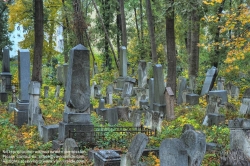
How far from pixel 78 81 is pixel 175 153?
16.1 ft

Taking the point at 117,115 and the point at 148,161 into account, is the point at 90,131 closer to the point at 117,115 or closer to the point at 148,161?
the point at 148,161

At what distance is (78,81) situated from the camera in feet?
31.1

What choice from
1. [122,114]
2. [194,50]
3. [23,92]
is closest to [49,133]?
[23,92]

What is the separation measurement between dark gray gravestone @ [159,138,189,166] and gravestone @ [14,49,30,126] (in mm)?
8013

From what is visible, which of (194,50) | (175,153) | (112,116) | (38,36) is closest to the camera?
(175,153)

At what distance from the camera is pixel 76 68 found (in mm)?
9492

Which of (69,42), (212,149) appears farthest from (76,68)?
(69,42)

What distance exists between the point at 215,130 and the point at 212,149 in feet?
6.22

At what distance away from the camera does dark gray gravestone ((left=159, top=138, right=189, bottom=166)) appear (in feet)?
16.4

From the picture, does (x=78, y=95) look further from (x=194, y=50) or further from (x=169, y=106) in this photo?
(x=194, y=50)

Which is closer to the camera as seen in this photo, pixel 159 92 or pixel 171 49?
pixel 159 92

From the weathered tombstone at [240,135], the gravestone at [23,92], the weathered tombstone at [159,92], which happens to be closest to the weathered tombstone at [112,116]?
the weathered tombstone at [159,92]

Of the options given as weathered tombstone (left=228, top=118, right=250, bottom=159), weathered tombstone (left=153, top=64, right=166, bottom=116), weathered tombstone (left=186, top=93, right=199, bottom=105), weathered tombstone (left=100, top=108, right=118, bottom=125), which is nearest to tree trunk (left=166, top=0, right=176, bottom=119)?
weathered tombstone (left=186, top=93, right=199, bottom=105)

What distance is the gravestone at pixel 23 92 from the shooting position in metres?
12.2
